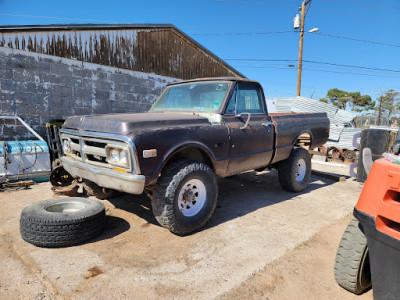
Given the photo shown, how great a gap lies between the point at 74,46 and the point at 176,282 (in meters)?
7.25

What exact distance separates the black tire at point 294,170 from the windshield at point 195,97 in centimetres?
207

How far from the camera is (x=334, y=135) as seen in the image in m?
11.7

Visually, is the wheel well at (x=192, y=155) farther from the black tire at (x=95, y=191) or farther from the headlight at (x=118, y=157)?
the black tire at (x=95, y=191)

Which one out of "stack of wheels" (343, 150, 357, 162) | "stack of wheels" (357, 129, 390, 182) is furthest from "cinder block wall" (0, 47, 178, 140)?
"stack of wheels" (343, 150, 357, 162)

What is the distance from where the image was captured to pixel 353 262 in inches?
85.0

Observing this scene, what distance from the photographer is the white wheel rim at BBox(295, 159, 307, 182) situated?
542cm

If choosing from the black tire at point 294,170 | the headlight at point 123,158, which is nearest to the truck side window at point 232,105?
the headlight at point 123,158

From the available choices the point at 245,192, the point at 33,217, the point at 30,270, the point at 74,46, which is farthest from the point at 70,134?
the point at 74,46

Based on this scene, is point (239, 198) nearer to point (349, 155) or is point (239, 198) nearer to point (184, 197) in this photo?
point (184, 197)

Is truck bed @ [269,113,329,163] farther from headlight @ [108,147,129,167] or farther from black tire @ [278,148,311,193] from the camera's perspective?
headlight @ [108,147,129,167]

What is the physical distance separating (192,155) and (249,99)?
1.52 metres

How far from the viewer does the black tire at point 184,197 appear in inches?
120

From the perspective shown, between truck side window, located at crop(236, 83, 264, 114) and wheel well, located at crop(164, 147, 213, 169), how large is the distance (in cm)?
95

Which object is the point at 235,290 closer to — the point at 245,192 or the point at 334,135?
the point at 245,192
